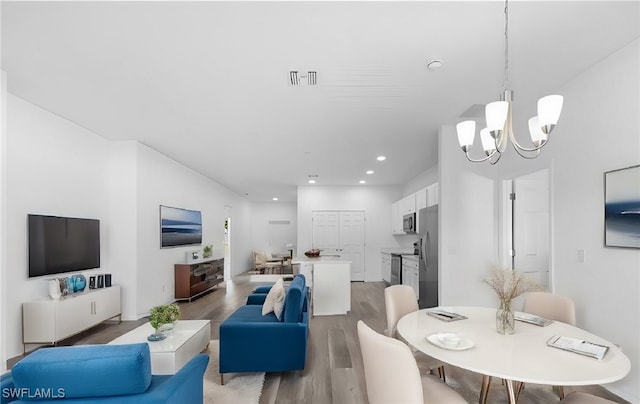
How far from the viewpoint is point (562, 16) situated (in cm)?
212

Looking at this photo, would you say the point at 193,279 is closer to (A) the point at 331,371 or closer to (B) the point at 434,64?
(A) the point at 331,371

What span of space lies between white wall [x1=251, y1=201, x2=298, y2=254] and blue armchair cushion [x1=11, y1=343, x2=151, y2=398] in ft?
37.3

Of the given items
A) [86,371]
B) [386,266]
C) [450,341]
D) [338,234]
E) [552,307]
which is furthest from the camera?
[338,234]

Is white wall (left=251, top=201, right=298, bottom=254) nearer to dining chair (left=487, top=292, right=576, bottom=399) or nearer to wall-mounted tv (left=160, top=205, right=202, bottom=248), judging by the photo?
wall-mounted tv (left=160, top=205, right=202, bottom=248)

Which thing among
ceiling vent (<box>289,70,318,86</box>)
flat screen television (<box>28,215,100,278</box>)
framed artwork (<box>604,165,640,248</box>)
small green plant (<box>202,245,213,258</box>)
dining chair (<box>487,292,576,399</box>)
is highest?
ceiling vent (<box>289,70,318,86</box>)

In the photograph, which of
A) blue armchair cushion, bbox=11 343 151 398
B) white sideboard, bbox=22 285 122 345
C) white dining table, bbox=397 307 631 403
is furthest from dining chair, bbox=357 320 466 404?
white sideboard, bbox=22 285 122 345

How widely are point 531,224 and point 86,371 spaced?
191 inches

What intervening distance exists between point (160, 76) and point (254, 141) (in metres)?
2.13

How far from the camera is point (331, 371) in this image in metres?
3.18

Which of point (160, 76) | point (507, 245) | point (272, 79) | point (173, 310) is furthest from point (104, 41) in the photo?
point (507, 245)

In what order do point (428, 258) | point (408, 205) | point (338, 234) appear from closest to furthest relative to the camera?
1. point (428, 258)
2. point (408, 205)
3. point (338, 234)

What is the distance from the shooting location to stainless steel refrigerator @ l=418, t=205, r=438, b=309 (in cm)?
466

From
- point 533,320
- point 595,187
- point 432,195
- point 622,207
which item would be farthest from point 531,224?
point 533,320

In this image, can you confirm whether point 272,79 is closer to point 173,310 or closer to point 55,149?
point 173,310
